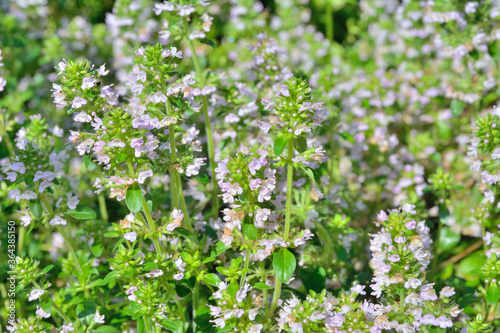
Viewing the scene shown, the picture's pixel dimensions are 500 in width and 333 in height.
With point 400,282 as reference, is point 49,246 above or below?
below

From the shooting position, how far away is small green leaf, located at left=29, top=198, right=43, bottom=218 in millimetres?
2691

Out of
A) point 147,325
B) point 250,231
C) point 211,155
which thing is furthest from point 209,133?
point 147,325

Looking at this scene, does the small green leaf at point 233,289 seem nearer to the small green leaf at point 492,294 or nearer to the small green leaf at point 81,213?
the small green leaf at point 81,213

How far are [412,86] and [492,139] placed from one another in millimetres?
2713

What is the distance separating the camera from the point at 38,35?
19.5 feet

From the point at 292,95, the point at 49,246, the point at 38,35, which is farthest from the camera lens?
the point at 38,35

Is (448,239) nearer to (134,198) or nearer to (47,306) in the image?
(134,198)

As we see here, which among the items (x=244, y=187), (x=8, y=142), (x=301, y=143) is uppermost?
(x=301, y=143)

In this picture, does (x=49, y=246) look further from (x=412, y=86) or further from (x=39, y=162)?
(x=412, y=86)

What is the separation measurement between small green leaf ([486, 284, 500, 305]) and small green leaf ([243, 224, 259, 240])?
145cm

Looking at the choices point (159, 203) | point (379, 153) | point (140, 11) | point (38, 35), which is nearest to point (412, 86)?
point (379, 153)

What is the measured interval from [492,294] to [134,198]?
210cm

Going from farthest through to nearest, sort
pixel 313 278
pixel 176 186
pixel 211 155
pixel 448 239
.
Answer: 1. pixel 448 239
2. pixel 211 155
3. pixel 313 278
4. pixel 176 186

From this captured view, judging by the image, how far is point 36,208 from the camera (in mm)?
2703
